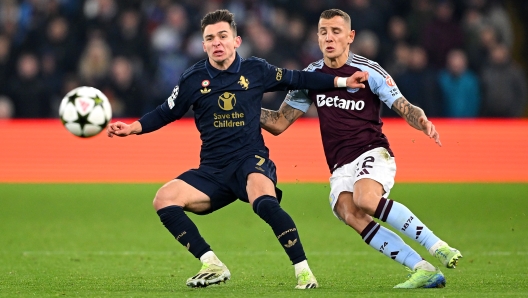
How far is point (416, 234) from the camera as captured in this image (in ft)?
21.0

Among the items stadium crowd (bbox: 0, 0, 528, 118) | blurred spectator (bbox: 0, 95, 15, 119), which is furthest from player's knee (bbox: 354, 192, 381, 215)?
blurred spectator (bbox: 0, 95, 15, 119)

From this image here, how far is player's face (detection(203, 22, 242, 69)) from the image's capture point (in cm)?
673

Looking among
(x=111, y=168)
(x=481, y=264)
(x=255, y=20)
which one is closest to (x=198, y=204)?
(x=481, y=264)

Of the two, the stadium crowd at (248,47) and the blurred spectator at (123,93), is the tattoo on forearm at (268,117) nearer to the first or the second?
the stadium crowd at (248,47)

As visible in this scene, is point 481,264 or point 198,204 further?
point 481,264

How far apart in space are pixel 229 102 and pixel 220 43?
0.43 meters

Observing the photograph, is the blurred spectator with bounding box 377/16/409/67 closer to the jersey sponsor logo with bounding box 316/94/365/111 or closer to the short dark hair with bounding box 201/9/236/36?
the jersey sponsor logo with bounding box 316/94/365/111

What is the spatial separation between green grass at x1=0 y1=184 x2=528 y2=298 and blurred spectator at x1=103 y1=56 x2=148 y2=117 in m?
1.75

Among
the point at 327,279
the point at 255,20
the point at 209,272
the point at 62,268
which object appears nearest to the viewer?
the point at 209,272

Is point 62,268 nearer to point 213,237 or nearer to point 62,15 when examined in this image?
point 213,237

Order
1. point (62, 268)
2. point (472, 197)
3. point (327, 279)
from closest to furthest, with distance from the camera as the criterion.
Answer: point (327, 279), point (62, 268), point (472, 197)

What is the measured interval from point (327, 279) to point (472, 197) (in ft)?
22.6

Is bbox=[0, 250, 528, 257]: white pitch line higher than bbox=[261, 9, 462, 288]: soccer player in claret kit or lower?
lower

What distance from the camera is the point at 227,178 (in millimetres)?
6691
